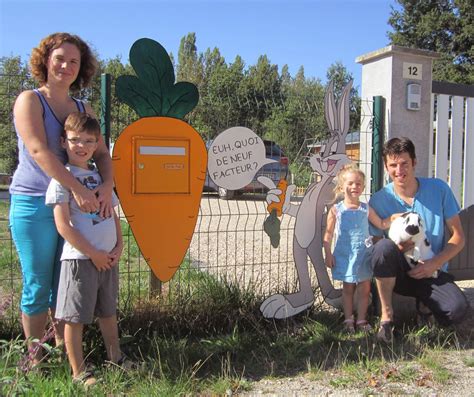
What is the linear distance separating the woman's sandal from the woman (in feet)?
0.85

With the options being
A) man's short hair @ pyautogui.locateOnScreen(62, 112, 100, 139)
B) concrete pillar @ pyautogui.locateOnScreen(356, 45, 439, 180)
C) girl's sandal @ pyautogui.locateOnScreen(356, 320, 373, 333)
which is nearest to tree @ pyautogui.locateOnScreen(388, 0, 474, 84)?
concrete pillar @ pyautogui.locateOnScreen(356, 45, 439, 180)

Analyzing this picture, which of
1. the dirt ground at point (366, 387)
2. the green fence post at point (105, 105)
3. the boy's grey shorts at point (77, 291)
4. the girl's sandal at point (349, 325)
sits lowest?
the dirt ground at point (366, 387)

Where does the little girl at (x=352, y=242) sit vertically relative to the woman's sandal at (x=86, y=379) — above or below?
above

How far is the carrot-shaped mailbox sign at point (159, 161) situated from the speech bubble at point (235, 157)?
0.10 meters

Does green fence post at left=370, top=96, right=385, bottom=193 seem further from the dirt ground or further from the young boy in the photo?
the young boy

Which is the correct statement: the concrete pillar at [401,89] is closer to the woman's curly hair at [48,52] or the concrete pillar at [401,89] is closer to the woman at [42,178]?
the woman's curly hair at [48,52]

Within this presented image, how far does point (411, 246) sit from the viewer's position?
359 centimetres

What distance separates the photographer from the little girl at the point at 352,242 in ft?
12.5

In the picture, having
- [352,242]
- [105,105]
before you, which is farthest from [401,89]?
[105,105]

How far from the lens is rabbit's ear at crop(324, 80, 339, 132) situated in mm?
4051

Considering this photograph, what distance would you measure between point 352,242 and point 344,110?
114 cm

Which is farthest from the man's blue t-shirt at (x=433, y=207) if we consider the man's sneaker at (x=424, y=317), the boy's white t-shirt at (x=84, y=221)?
the boy's white t-shirt at (x=84, y=221)

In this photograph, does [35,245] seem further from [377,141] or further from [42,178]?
[377,141]

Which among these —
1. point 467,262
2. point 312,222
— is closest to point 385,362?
point 312,222
